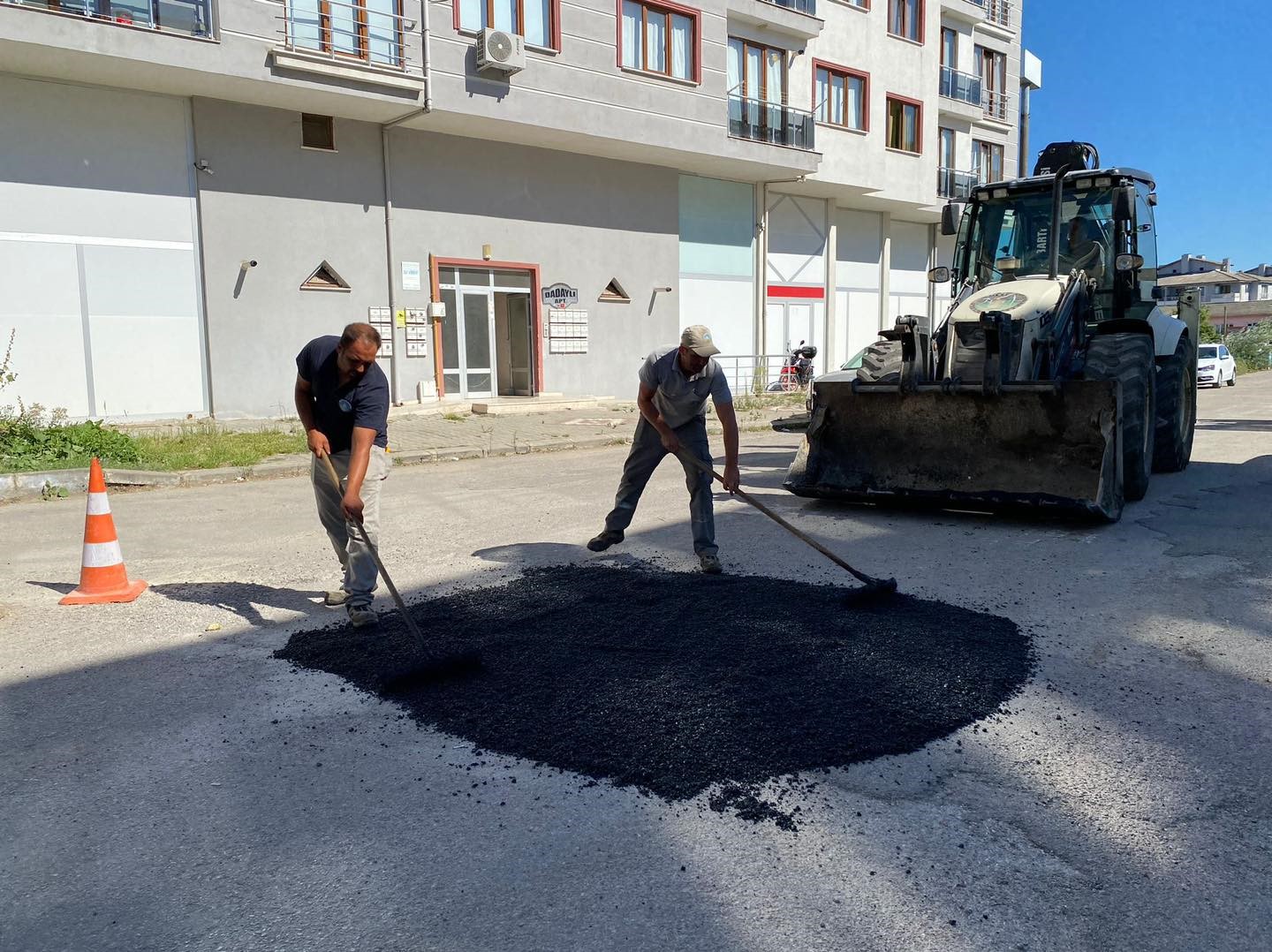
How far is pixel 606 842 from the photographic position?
2.88m

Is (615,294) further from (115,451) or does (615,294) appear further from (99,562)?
(99,562)

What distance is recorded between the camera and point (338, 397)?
17.1 feet

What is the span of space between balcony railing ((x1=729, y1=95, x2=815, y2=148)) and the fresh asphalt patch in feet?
59.8

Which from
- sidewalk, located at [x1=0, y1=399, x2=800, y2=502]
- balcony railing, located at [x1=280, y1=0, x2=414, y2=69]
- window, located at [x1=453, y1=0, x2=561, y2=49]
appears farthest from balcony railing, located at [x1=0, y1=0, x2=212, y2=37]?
sidewalk, located at [x1=0, y1=399, x2=800, y2=502]

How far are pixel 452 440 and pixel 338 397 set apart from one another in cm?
881

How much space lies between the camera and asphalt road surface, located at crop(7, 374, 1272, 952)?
2490mm

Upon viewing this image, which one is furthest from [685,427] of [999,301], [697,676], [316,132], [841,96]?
[841,96]

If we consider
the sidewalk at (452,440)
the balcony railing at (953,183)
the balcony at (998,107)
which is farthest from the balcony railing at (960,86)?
the sidewalk at (452,440)

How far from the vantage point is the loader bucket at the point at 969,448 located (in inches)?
281

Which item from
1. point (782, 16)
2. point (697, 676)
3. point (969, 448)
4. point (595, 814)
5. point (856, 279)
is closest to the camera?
point (595, 814)

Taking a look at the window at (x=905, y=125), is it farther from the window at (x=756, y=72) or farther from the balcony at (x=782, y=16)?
the window at (x=756, y=72)

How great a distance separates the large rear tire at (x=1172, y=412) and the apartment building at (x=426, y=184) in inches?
466

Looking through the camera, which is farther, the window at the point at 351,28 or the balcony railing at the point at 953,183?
the balcony railing at the point at 953,183

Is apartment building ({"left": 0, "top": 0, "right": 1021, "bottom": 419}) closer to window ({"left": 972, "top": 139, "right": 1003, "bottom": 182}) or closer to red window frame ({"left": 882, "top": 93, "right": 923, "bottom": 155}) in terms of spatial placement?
red window frame ({"left": 882, "top": 93, "right": 923, "bottom": 155})
